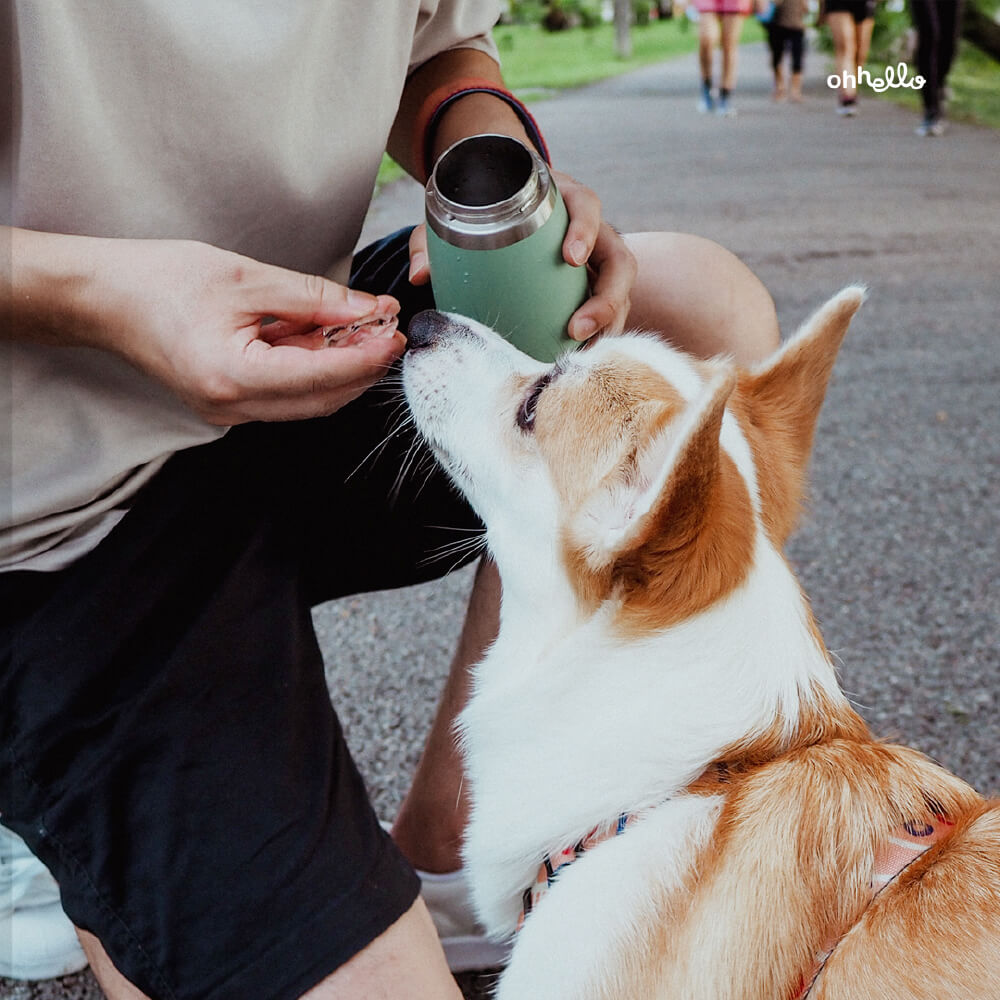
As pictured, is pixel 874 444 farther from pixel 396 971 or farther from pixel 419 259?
pixel 396 971

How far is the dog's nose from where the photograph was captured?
1.66m

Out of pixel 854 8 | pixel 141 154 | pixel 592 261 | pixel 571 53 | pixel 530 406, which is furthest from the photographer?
pixel 571 53

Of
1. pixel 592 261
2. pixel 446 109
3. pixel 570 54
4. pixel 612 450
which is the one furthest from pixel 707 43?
pixel 570 54

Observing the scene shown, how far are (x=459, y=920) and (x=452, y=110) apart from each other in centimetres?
145

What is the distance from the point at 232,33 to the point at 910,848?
4.51 ft

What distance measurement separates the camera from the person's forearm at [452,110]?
1.81m

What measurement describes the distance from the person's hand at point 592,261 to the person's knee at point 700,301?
168 mm

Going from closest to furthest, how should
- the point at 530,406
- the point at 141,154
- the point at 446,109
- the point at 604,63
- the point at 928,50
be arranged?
1. the point at 141,154
2. the point at 530,406
3. the point at 446,109
4. the point at 928,50
5. the point at 604,63

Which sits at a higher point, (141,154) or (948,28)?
(141,154)

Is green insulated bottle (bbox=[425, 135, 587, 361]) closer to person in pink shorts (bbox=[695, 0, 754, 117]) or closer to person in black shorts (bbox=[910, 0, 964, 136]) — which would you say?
person in black shorts (bbox=[910, 0, 964, 136])

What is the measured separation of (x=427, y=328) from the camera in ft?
5.47

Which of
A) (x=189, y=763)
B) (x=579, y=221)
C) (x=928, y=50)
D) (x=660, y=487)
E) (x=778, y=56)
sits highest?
(x=579, y=221)

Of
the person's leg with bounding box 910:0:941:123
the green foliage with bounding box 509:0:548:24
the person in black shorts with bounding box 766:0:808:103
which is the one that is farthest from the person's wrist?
the green foliage with bounding box 509:0:548:24

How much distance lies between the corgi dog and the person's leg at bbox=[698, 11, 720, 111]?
10.7m
